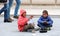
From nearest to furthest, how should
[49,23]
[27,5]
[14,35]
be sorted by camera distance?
[14,35]
[49,23]
[27,5]

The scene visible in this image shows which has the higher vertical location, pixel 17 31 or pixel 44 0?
pixel 44 0

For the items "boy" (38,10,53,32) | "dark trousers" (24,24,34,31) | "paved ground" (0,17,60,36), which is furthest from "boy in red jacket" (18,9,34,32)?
"boy" (38,10,53,32)

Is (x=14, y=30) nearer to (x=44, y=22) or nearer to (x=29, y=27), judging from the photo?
(x=29, y=27)

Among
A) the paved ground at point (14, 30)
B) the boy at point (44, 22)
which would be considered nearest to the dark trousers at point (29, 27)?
the paved ground at point (14, 30)

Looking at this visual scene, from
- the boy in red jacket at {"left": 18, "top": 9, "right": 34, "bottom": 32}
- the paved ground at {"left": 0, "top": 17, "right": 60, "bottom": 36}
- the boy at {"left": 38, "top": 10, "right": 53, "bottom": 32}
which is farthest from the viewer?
the boy at {"left": 38, "top": 10, "right": 53, "bottom": 32}

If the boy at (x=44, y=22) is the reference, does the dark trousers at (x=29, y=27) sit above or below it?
below

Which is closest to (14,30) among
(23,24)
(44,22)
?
(23,24)

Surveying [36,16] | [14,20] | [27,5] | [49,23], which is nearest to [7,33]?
[49,23]

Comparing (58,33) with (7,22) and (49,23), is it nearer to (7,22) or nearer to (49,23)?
(49,23)

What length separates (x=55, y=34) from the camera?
8.38 m

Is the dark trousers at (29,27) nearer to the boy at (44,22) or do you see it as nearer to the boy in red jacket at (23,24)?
the boy in red jacket at (23,24)

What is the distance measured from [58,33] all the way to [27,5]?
22.3 feet

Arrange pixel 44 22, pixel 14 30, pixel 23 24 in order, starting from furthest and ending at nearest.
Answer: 1. pixel 14 30
2. pixel 44 22
3. pixel 23 24

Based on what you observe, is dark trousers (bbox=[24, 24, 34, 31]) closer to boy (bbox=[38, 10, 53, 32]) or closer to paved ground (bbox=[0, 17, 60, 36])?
paved ground (bbox=[0, 17, 60, 36])
